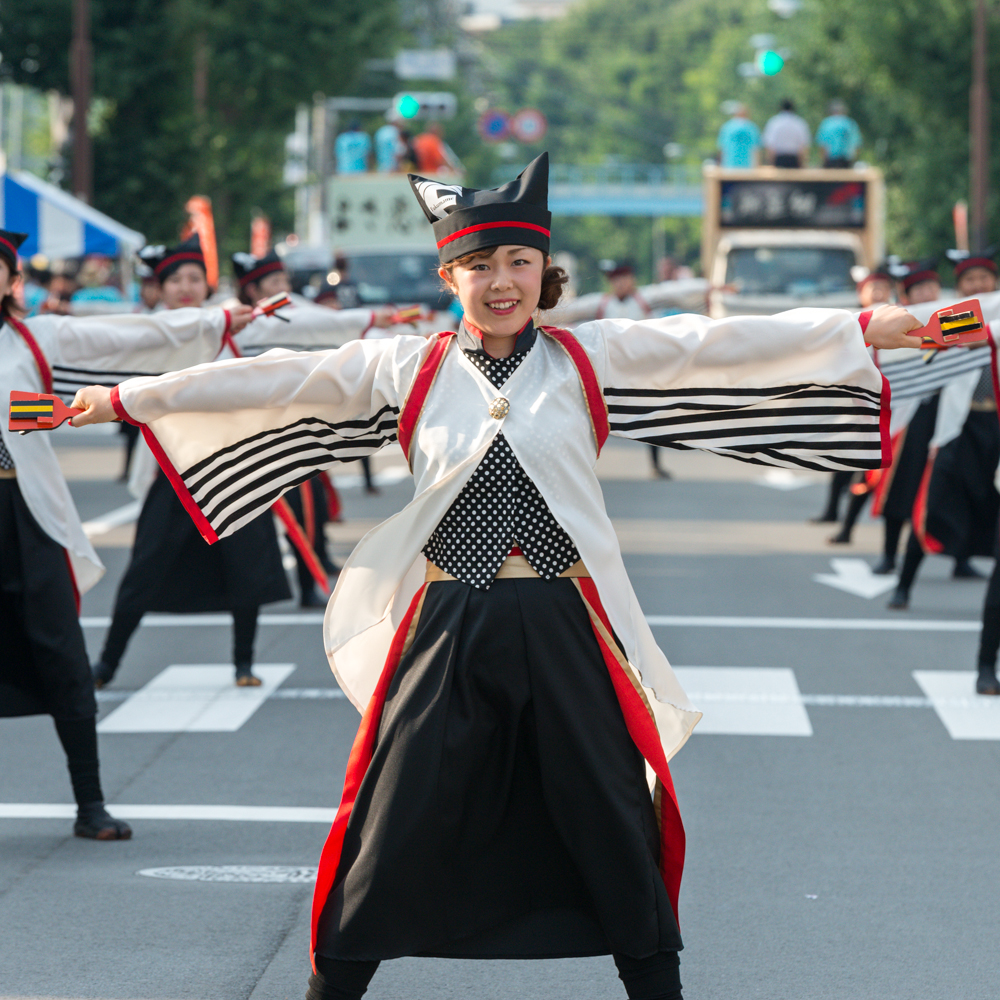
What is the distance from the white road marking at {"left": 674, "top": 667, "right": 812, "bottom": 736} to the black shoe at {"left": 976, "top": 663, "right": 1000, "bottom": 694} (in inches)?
31.4

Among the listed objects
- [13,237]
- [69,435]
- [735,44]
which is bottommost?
[69,435]

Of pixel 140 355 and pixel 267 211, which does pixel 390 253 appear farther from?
pixel 140 355

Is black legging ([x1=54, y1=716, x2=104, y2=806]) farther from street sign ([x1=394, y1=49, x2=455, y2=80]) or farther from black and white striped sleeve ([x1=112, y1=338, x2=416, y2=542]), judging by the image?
street sign ([x1=394, y1=49, x2=455, y2=80])

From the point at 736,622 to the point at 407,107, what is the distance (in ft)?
60.8

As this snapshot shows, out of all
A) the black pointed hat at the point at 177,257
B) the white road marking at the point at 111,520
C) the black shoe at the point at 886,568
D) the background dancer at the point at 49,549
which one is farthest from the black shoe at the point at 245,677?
the white road marking at the point at 111,520

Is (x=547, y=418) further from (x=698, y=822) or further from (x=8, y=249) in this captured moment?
(x=698, y=822)

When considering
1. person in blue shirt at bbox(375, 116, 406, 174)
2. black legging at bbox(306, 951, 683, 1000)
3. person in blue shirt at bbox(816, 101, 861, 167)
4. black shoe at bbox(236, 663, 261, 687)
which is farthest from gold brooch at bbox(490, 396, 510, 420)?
person in blue shirt at bbox(375, 116, 406, 174)

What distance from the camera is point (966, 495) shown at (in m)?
10.1

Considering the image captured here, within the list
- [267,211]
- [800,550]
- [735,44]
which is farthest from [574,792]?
[735,44]

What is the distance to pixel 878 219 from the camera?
23547 millimetres

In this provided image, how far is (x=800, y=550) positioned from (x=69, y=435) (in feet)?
43.7

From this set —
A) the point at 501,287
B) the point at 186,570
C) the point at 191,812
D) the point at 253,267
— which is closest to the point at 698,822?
the point at 191,812

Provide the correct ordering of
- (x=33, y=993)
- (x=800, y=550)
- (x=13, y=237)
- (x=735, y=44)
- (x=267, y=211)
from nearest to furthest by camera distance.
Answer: (x=33, y=993) → (x=13, y=237) → (x=800, y=550) → (x=267, y=211) → (x=735, y=44)

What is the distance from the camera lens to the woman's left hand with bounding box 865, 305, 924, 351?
3746 mm
